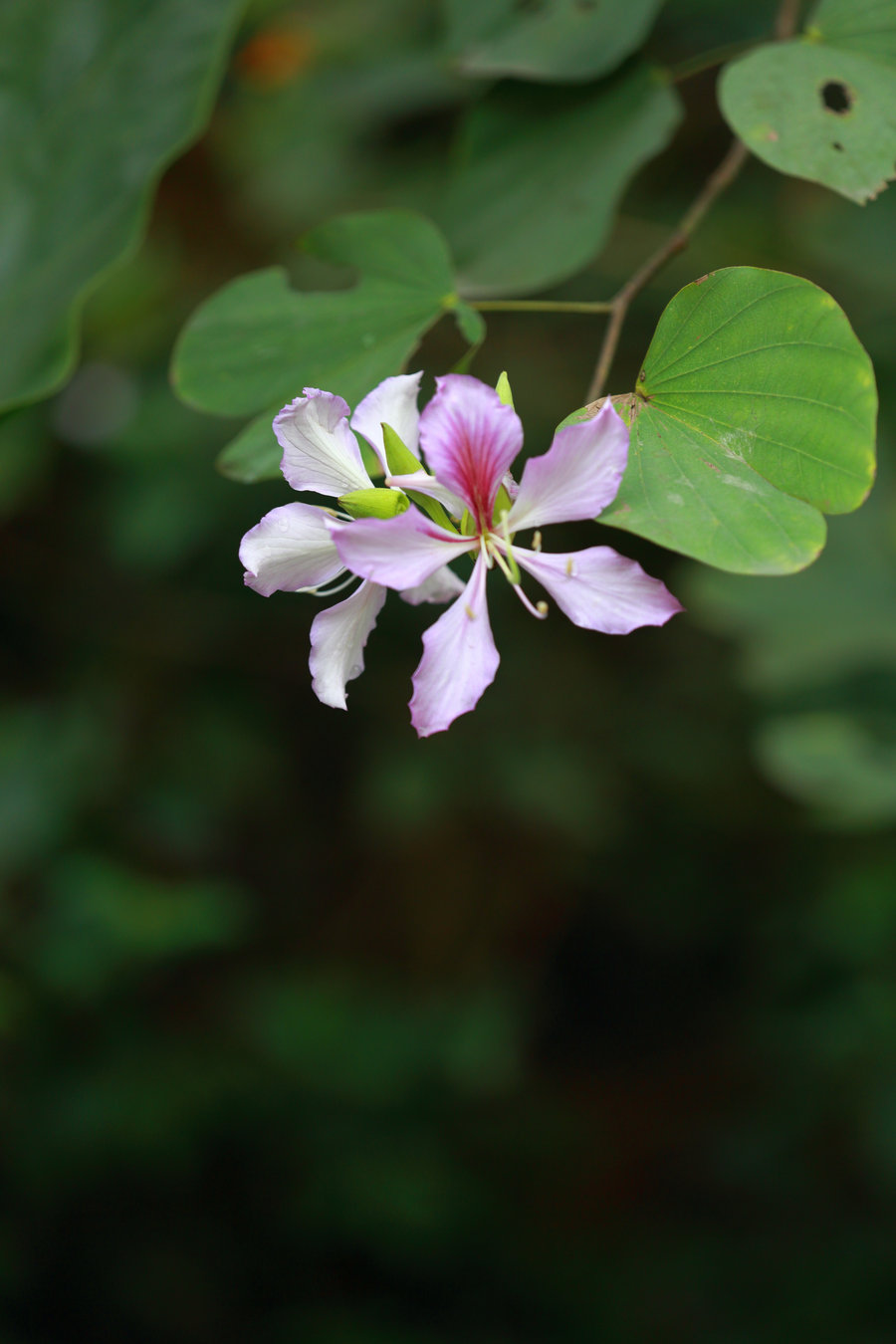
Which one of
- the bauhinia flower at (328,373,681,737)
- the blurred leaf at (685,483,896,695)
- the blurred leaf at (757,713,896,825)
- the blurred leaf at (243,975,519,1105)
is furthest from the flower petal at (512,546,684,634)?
the blurred leaf at (243,975,519,1105)

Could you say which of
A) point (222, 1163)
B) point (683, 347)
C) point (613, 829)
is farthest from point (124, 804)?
point (683, 347)

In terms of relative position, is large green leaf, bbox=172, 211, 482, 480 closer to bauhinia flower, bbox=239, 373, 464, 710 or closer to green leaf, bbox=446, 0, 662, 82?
bauhinia flower, bbox=239, 373, 464, 710

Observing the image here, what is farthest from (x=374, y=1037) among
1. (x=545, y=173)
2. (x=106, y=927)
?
(x=545, y=173)

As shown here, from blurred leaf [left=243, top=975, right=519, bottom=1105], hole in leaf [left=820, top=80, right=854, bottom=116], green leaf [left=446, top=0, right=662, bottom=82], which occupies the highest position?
green leaf [left=446, top=0, right=662, bottom=82]

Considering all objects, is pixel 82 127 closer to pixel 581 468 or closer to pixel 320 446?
pixel 320 446

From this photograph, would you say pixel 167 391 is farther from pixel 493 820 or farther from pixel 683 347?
pixel 683 347

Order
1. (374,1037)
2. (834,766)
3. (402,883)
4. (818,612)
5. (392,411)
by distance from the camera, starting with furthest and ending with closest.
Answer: (402,883)
(374,1037)
(818,612)
(834,766)
(392,411)
